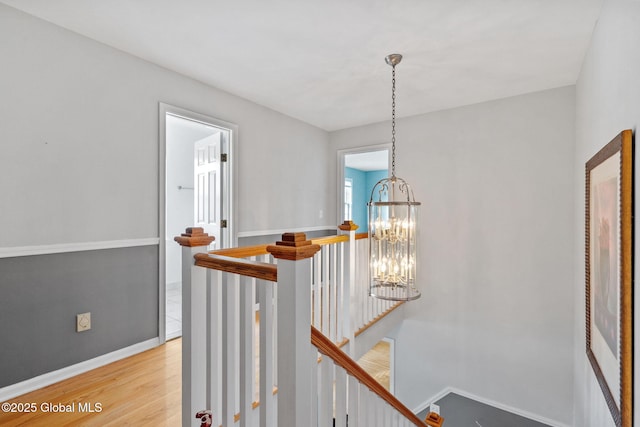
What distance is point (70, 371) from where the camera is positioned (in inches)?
84.5

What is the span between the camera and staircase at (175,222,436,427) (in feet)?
3.62

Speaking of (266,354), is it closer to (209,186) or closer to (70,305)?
(70,305)

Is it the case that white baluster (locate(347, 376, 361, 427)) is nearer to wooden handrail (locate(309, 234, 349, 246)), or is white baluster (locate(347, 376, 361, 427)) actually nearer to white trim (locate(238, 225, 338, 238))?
wooden handrail (locate(309, 234, 349, 246))

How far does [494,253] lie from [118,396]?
3571 mm

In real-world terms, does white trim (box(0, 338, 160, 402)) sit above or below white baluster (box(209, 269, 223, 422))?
below

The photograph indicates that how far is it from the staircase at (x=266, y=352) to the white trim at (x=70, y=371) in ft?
4.08

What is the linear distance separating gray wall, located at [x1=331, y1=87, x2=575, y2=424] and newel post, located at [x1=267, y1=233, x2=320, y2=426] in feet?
9.79

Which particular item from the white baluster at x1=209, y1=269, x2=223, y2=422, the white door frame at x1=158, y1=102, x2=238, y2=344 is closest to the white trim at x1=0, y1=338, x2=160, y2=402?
the white door frame at x1=158, y1=102, x2=238, y2=344

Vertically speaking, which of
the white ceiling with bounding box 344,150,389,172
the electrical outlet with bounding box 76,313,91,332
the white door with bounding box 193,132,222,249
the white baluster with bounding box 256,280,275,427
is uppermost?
the white ceiling with bounding box 344,150,389,172

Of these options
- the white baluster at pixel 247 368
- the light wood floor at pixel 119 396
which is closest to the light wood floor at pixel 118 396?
the light wood floor at pixel 119 396

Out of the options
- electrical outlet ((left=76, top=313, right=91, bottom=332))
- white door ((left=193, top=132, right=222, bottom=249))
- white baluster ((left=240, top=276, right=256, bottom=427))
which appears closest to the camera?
white baluster ((left=240, top=276, right=256, bottom=427))

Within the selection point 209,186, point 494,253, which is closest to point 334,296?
point 209,186

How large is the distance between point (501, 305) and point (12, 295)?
4146 millimetres

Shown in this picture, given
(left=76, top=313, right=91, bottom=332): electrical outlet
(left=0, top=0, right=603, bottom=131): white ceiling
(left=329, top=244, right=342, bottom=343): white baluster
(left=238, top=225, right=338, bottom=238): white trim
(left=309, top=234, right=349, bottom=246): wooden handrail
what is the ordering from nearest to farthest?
(left=0, top=0, right=603, bottom=131): white ceiling, (left=76, top=313, right=91, bottom=332): electrical outlet, (left=309, top=234, right=349, bottom=246): wooden handrail, (left=329, top=244, right=342, bottom=343): white baluster, (left=238, top=225, right=338, bottom=238): white trim
